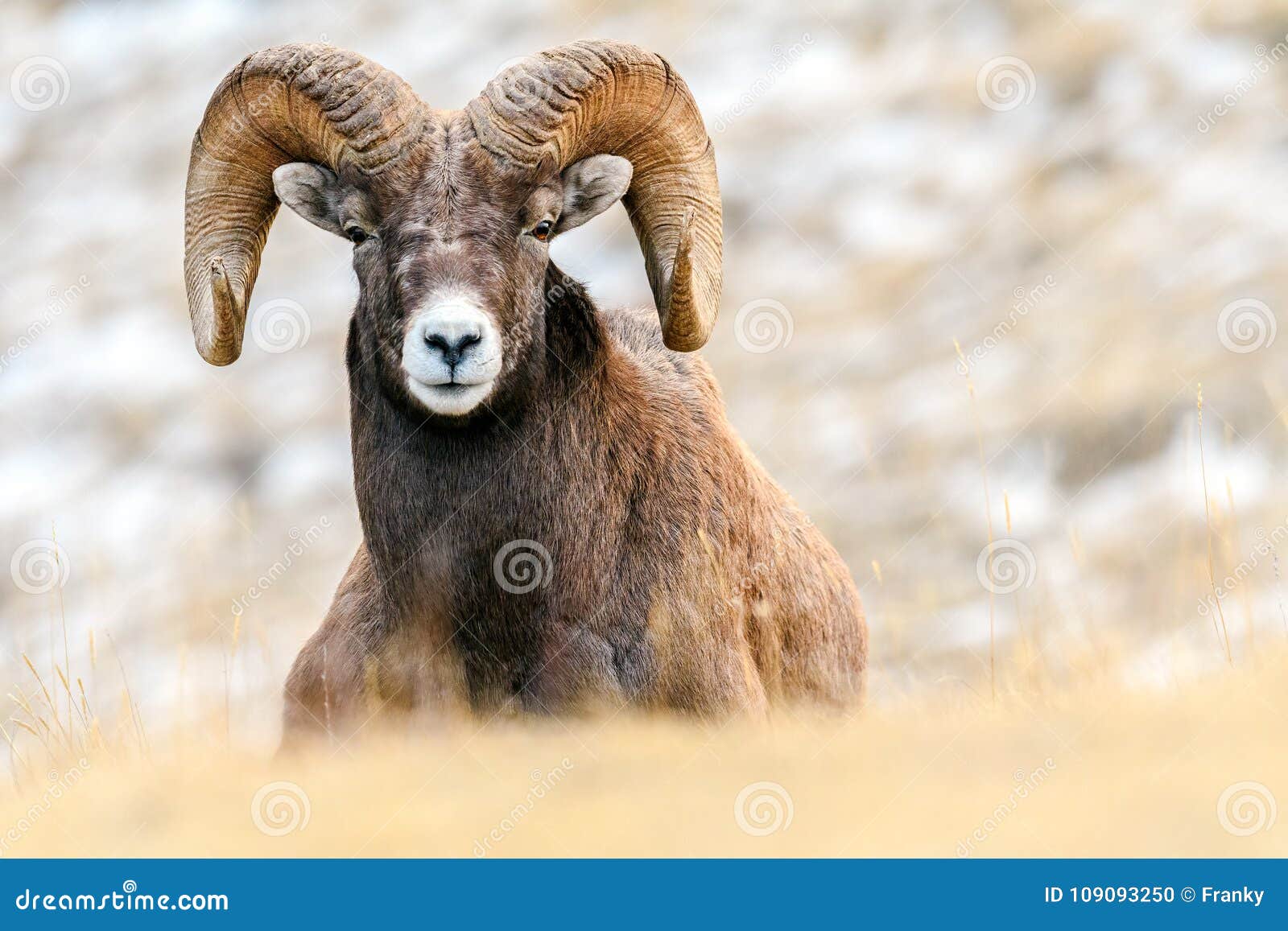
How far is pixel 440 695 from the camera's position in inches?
293

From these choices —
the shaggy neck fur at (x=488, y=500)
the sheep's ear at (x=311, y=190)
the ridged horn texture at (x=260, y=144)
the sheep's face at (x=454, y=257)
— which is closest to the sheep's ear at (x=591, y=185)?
the sheep's face at (x=454, y=257)

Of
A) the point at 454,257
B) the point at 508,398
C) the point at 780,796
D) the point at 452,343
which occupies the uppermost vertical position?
the point at 454,257

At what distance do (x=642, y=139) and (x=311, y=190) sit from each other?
1.69 metres

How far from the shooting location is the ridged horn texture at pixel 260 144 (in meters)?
7.55

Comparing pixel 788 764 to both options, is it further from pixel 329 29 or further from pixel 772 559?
pixel 329 29

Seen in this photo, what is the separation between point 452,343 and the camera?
6.67 meters

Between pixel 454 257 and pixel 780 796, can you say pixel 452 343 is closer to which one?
pixel 454 257

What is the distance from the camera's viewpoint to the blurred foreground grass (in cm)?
465

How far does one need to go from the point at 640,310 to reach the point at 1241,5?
28.6 m

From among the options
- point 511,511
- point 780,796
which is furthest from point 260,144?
point 780,796

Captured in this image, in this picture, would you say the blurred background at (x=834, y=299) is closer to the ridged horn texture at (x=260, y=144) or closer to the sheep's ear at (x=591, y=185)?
the ridged horn texture at (x=260, y=144)

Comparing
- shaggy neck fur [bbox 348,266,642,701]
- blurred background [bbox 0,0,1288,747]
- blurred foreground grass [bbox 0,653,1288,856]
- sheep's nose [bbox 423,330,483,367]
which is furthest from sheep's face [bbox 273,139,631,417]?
blurred background [bbox 0,0,1288,747]

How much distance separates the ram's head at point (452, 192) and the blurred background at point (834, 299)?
12503mm

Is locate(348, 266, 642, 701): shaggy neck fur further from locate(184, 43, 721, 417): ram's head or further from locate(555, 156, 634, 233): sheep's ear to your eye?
locate(555, 156, 634, 233): sheep's ear
